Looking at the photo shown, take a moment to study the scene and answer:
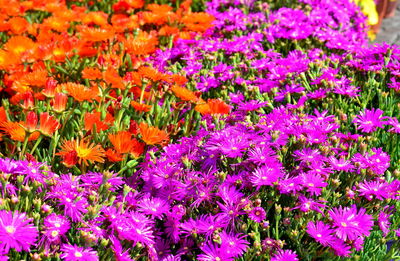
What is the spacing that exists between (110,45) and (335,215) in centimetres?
181

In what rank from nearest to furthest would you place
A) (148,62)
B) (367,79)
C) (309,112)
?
→ (309,112)
(367,79)
(148,62)

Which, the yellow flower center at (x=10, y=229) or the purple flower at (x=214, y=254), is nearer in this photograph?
the yellow flower center at (x=10, y=229)

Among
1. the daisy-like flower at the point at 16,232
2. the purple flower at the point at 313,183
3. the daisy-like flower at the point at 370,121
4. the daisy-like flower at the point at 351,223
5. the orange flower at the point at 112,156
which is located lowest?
the orange flower at the point at 112,156

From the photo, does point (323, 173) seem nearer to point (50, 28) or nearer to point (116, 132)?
point (116, 132)

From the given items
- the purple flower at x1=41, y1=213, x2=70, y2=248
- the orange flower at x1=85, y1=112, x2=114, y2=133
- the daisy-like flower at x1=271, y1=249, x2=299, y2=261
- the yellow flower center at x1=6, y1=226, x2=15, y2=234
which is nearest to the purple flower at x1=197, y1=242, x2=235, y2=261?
the daisy-like flower at x1=271, y1=249, x2=299, y2=261

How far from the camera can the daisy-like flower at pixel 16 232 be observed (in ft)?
4.36

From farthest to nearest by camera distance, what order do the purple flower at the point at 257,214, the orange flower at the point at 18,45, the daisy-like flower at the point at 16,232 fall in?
the orange flower at the point at 18,45, the purple flower at the point at 257,214, the daisy-like flower at the point at 16,232

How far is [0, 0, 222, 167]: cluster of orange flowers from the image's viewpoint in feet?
6.48

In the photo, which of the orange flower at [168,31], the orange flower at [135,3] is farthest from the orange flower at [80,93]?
the orange flower at [135,3]

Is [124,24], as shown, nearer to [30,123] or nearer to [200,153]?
[30,123]

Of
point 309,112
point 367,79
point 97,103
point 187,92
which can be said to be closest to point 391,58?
point 367,79

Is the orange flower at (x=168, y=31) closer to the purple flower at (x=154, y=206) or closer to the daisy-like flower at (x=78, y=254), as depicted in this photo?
the purple flower at (x=154, y=206)

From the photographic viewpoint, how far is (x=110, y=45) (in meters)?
2.95

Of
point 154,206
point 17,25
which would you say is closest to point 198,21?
point 17,25
